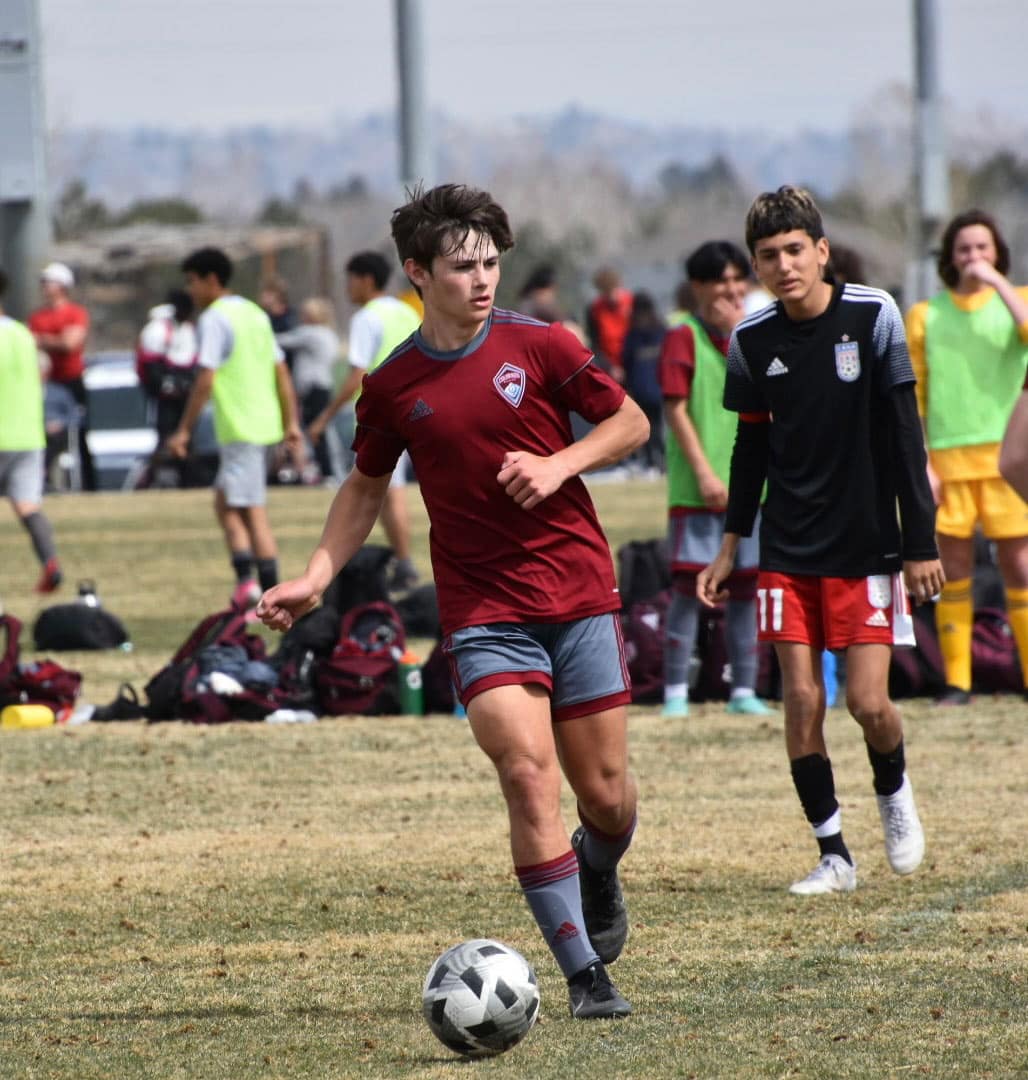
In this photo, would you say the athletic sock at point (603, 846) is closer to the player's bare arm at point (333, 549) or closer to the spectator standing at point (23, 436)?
the player's bare arm at point (333, 549)

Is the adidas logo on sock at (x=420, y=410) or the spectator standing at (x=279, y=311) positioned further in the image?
the spectator standing at (x=279, y=311)

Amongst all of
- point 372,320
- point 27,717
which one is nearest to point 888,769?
point 27,717

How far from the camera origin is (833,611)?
6375 mm

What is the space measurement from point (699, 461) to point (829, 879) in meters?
3.46

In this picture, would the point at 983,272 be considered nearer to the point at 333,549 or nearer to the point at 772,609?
the point at 772,609

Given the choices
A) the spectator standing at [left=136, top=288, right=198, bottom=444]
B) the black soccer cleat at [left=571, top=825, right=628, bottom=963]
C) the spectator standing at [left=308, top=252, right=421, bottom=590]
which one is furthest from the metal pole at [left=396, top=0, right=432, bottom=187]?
the black soccer cleat at [left=571, top=825, right=628, bottom=963]

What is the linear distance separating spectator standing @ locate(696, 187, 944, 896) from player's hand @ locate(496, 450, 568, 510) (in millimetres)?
1621

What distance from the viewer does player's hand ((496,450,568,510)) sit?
493cm

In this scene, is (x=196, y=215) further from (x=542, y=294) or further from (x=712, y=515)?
(x=712, y=515)

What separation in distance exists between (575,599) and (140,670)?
23.7 feet

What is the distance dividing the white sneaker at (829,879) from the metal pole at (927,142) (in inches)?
626

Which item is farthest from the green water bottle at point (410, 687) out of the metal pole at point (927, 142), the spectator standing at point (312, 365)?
the spectator standing at point (312, 365)

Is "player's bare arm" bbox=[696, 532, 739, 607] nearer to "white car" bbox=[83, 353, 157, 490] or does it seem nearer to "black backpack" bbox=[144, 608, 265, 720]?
"black backpack" bbox=[144, 608, 265, 720]

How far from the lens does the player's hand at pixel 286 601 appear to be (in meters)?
5.25
